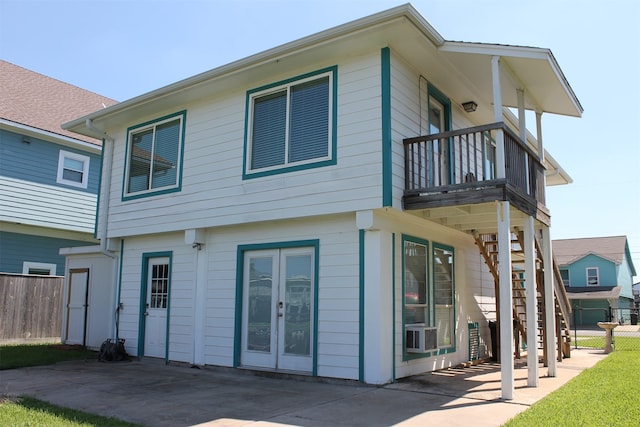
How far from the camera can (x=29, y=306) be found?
563 inches

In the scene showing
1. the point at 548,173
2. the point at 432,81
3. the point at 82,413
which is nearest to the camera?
the point at 82,413

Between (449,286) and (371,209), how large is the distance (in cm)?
321

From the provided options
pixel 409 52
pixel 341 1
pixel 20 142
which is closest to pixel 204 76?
pixel 341 1

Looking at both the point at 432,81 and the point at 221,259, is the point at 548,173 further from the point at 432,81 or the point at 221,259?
the point at 221,259

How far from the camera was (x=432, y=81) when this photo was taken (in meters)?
9.42

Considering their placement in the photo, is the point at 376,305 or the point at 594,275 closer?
the point at 376,305

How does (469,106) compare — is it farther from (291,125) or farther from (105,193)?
(105,193)

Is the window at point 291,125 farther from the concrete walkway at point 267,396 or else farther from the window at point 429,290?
the concrete walkway at point 267,396

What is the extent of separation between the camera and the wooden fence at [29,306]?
545 inches

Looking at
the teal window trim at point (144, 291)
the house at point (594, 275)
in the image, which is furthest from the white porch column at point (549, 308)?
the house at point (594, 275)

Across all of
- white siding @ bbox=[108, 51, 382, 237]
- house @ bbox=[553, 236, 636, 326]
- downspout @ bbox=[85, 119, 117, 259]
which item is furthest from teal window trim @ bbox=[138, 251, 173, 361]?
house @ bbox=[553, 236, 636, 326]

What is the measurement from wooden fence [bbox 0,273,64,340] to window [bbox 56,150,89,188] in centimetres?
337

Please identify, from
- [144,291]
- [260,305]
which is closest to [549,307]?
[260,305]

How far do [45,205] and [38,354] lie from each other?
19.6 ft
